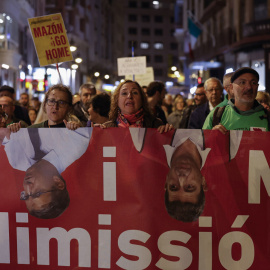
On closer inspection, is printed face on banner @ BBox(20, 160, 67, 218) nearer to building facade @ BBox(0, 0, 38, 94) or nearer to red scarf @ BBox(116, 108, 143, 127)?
red scarf @ BBox(116, 108, 143, 127)

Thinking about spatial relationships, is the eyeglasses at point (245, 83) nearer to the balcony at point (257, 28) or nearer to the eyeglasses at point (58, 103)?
the eyeglasses at point (58, 103)

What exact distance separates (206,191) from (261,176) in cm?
46

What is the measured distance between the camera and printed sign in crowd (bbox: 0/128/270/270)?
4.88 meters

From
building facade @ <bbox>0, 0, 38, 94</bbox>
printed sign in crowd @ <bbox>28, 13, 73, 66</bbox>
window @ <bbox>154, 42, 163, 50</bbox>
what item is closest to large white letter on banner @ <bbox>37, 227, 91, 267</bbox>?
printed sign in crowd @ <bbox>28, 13, 73, 66</bbox>

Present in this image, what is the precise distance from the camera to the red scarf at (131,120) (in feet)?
18.0

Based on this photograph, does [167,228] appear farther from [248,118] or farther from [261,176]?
[248,118]

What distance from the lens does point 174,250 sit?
4.89m

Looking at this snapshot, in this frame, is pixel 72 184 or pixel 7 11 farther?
pixel 7 11

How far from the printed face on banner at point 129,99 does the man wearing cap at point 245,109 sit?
2.44 feet

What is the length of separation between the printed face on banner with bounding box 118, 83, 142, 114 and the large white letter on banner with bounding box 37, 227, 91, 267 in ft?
3.98

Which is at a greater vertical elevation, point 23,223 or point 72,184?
point 72,184

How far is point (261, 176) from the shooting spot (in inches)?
193

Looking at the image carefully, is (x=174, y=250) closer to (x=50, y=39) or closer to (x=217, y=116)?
(x=217, y=116)

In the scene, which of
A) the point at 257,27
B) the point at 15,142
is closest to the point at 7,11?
the point at 257,27
